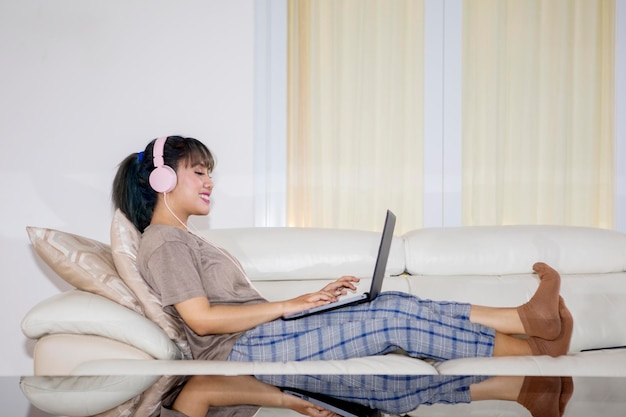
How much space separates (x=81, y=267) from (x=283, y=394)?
1.06 metres

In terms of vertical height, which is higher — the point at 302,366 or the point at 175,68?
the point at 175,68

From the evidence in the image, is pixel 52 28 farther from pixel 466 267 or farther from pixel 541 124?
pixel 541 124

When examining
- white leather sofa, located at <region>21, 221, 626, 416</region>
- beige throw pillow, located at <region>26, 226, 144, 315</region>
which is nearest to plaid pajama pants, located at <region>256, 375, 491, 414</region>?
white leather sofa, located at <region>21, 221, 626, 416</region>

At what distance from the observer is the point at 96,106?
2859mm

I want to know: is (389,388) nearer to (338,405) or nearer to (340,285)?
(338,405)

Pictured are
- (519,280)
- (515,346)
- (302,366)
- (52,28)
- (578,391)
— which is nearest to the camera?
(578,391)

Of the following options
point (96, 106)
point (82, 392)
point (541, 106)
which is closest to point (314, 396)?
point (82, 392)

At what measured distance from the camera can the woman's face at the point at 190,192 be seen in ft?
6.02

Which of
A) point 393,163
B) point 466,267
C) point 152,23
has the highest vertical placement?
point 152,23

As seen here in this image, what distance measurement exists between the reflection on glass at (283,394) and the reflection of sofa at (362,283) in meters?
0.66

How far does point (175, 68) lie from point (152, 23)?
0.22m

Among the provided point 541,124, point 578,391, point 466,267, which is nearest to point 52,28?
point 466,267

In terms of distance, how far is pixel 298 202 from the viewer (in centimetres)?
310

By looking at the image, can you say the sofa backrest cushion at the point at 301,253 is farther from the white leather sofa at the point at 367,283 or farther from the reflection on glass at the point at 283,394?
the reflection on glass at the point at 283,394
